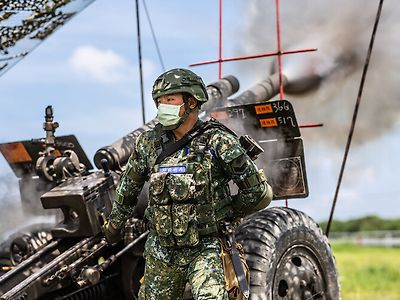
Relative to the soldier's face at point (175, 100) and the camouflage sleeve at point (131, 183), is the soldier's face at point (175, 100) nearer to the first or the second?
the soldier's face at point (175, 100)

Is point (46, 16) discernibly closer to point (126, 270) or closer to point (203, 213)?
point (126, 270)

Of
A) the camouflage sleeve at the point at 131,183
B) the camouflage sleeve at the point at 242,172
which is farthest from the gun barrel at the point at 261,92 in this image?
the camouflage sleeve at the point at 242,172

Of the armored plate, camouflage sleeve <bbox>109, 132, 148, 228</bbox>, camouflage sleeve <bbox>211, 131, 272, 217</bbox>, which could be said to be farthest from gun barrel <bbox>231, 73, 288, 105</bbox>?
camouflage sleeve <bbox>211, 131, 272, 217</bbox>

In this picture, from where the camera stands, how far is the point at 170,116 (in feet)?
15.3

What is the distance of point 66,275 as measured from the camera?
5.43 metres

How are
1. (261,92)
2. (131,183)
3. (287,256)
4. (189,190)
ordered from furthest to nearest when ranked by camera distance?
(261,92) < (287,256) < (131,183) < (189,190)

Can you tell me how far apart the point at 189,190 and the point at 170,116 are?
0.45m

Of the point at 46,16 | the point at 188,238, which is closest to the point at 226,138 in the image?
the point at 188,238

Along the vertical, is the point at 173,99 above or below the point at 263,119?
above

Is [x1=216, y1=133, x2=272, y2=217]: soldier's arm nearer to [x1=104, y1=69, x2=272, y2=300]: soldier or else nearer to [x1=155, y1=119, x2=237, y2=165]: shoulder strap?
[x1=104, y1=69, x2=272, y2=300]: soldier

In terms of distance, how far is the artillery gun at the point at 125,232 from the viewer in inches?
218

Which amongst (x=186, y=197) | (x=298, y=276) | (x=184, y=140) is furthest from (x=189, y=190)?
(x=298, y=276)

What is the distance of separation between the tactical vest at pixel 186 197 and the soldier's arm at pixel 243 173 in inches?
3.5

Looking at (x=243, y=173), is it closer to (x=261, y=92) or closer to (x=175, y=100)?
(x=175, y=100)
